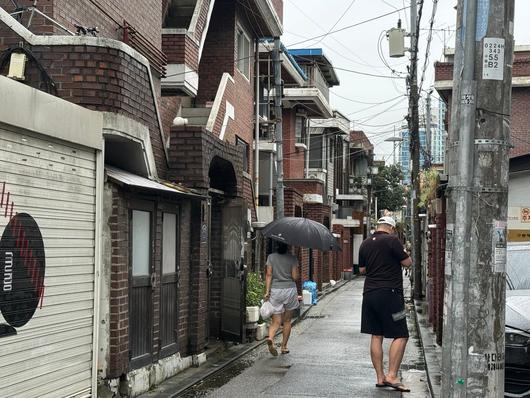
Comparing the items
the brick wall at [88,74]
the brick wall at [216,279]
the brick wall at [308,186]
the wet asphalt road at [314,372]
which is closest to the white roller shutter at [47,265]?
the brick wall at [88,74]

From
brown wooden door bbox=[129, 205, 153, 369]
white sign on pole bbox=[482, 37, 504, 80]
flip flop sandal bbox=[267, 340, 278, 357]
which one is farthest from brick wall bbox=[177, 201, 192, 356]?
white sign on pole bbox=[482, 37, 504, 80]

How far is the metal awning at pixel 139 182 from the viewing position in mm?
6891

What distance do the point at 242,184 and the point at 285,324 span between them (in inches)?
97.6

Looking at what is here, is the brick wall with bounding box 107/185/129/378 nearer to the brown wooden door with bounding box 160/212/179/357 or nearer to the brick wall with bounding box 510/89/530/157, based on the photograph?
the brown wooden door with bounding box 160/212/179/357

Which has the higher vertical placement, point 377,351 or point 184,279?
point 184,279

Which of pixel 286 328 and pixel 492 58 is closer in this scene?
pixel 492 58

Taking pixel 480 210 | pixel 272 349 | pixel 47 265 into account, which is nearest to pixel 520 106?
pixel 272 349

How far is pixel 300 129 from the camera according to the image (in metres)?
29.2

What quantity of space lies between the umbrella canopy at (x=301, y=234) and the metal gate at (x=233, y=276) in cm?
51

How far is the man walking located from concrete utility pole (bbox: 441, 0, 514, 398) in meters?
3.25

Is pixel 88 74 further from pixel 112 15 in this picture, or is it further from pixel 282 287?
pixel 282 287

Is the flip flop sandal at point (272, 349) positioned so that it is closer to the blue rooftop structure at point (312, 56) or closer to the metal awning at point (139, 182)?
the metal awning at point (139, 182)

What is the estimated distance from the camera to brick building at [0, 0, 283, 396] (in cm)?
655

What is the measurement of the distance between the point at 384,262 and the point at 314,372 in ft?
6.92
